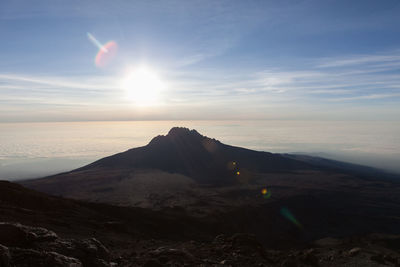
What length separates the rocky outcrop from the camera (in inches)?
321

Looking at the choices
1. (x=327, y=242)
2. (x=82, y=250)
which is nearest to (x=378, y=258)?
(x=82, y=250)

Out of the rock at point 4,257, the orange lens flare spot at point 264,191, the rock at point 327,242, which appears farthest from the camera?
the orange lens flare spot at point 264,191

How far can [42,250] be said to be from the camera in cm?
974

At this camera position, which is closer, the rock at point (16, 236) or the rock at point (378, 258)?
the rock at point (16, 236)

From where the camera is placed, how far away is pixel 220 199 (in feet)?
182

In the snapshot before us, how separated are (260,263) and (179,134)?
8619cm

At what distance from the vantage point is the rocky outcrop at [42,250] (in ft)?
26.8

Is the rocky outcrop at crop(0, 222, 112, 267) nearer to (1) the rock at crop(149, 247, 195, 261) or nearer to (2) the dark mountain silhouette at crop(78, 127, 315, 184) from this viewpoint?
(1) the rock at crop(149, 247, 195, 261)

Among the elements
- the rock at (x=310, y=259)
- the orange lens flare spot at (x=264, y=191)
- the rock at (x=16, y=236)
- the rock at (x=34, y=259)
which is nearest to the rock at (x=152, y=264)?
the rock at (x=34, y=259)

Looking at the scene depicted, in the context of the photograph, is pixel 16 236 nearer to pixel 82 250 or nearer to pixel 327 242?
pixel 82 250

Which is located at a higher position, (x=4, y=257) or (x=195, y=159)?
(x=4, y=257)

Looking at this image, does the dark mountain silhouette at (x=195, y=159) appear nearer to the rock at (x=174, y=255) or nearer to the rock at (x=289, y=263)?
the rock at (x=289, y=263)

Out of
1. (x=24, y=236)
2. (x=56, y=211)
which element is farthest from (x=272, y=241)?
(x=24, y=236)

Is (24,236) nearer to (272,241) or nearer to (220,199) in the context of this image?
(272,241)
